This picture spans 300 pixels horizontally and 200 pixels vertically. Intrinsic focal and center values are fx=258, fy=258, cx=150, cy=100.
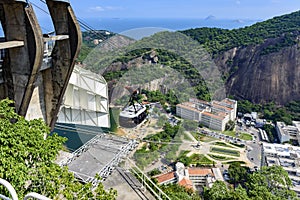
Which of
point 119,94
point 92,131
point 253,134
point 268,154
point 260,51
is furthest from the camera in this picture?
point 260,51

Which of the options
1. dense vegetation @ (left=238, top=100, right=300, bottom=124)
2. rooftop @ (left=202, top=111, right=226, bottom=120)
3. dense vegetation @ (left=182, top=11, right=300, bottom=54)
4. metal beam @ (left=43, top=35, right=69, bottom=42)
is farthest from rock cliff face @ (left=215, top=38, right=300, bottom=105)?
metal beam @ (left=43, top=35, right=69, bottom=42)

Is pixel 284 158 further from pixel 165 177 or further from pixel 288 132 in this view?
pixel 165 177

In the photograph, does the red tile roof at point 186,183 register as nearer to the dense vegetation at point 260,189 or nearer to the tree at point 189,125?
the dense vegetation at point 260,189

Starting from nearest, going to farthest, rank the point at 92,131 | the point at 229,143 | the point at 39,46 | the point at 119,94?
the point at 39,46
the point at 92,131
the point at 119,94
the point at 229,143

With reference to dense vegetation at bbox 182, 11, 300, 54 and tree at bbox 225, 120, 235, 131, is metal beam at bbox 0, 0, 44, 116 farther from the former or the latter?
dense vegetation at bbox 182, 11, 300, 54

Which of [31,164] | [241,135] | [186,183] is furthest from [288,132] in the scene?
[31,164]

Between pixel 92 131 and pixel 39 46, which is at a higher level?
pixel 39 46

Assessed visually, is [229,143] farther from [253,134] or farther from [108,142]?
[108,142]

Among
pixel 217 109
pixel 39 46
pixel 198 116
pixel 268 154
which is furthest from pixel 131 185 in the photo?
pixel 217 109
